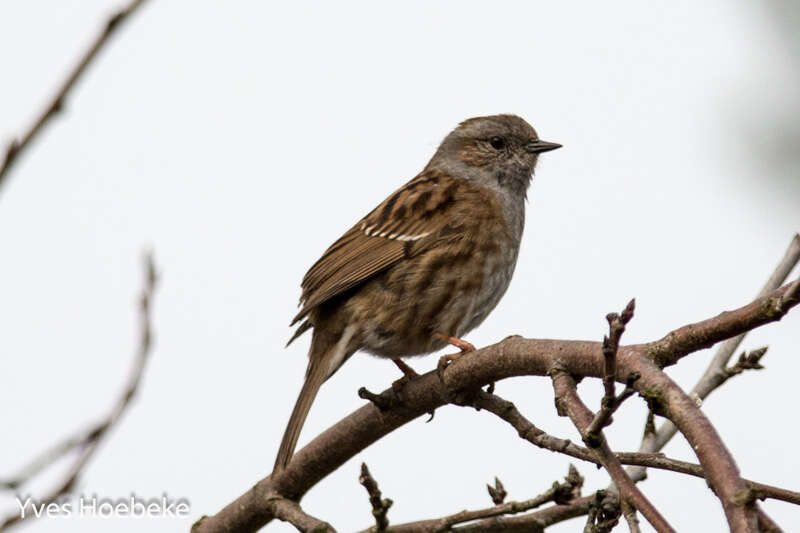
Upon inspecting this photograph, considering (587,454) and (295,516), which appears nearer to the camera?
(587,454)

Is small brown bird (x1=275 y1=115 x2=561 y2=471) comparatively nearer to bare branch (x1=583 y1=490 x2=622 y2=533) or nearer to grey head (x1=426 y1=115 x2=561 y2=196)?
grey head (x1=426 y1=115 x2=561 y2=196)

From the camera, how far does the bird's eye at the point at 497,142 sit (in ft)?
25.3

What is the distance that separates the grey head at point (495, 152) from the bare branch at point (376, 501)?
3.18m

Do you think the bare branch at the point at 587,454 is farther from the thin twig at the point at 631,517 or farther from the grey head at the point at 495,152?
the grey head at the point at 495,152

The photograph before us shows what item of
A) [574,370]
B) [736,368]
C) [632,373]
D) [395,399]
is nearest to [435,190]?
[395,399]

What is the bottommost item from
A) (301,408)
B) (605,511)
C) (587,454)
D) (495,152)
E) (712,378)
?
(605,511)

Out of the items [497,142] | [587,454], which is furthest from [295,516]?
[497,142]

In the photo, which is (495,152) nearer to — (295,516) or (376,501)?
(295,516)

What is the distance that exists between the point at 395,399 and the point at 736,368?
1460 mm

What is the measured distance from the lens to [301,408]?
558 centimetres

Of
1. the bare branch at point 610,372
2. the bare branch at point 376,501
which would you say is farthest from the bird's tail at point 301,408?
the bare branch at point 610,372

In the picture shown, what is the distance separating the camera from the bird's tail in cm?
515

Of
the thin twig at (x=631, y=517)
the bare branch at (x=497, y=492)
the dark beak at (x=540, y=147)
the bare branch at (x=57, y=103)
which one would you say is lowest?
the thin twig at (x=631, y=517)

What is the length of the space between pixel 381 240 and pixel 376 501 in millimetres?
2425
